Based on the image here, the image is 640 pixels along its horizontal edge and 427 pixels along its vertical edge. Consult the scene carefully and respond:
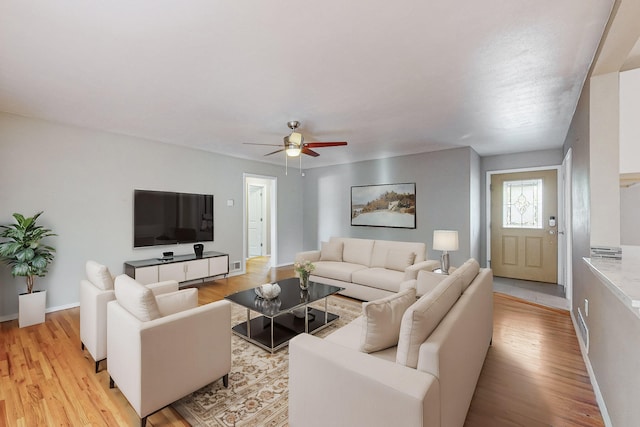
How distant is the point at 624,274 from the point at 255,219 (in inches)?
307

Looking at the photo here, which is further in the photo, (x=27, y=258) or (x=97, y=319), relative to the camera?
(x=27, y=258)

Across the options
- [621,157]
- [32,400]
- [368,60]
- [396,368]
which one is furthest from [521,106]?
[32,400]

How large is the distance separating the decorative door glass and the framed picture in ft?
6.01

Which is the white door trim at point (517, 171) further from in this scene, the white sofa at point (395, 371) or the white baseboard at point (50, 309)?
the white baseboard at point (50, 309)

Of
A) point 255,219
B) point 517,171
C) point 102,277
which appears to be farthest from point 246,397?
point 255,219

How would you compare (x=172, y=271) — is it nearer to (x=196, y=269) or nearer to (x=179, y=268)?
(x=179, y=268)

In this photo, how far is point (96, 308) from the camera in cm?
227

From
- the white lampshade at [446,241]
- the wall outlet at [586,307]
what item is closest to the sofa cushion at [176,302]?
the white lampshade at [446,241]

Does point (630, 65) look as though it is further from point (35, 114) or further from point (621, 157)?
point (35, 114)

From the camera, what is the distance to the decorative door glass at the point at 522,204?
17.3 feet

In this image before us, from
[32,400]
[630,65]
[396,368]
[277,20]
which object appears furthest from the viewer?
[630,65]

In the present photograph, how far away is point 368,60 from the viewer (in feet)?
7.29

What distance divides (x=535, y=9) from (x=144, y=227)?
5162 mm

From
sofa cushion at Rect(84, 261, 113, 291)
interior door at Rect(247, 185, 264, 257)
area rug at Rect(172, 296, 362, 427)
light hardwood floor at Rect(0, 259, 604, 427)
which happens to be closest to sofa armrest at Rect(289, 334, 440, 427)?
area rug at Rect(172, 296, 362, 427)
